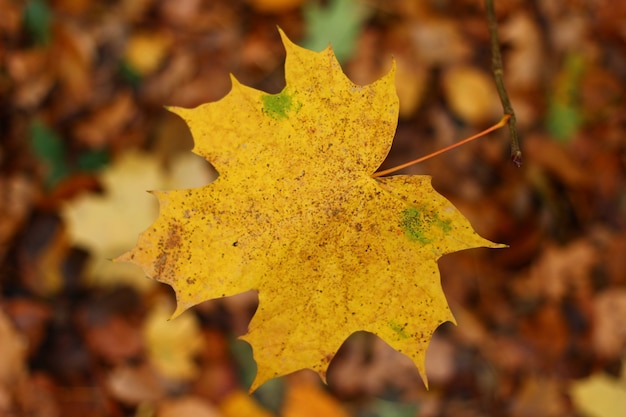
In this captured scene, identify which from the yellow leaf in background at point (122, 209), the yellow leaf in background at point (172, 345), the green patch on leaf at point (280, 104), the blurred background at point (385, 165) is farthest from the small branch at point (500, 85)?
the yellow leaf in background at point (172, 345)

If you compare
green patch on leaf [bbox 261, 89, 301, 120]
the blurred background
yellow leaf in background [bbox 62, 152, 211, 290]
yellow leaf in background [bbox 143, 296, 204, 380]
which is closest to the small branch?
green patch on leaf [bbox 261, 89, 301, 120]

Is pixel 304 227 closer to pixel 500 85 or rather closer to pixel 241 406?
pixel 500 85

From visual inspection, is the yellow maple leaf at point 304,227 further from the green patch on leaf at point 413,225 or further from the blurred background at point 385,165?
the blurred background at point 385,165

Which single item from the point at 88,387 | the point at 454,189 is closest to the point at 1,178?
the point at 88,387

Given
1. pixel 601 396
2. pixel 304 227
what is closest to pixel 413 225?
pixel 304 227

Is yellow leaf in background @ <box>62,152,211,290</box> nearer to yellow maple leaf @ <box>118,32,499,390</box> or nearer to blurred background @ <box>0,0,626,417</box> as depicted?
blurred background @ <box>0,0,626,417</box>

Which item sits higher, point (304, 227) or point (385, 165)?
point (304, 227)
